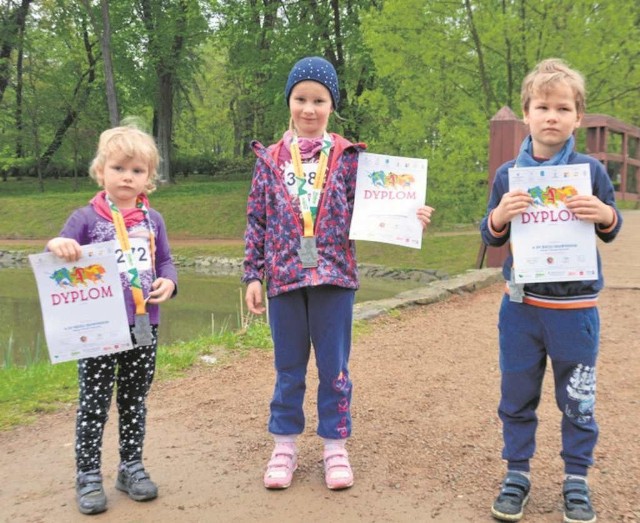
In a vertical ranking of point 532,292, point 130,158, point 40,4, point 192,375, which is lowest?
point 192,375

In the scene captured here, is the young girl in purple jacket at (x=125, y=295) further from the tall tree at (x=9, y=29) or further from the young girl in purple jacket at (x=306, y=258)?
the tall tree at (x=9, y=29)

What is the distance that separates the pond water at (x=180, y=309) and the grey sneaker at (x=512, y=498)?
4728mm

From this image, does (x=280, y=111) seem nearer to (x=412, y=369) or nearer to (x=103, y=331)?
(x=412, y=369)

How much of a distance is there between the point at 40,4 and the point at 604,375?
30976 mm

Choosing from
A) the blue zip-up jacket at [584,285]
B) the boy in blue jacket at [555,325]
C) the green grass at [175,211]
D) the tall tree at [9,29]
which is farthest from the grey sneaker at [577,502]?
the tall tree at [9,29]

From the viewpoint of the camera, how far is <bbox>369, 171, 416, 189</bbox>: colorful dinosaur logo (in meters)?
2.78

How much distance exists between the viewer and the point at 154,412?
3764 millimetres

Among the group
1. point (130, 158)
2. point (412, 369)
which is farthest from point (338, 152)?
point (412, 369)

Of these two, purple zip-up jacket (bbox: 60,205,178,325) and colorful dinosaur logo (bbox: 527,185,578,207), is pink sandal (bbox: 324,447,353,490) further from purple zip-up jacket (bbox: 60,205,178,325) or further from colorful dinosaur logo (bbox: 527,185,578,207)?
colorful dinosaur logo (bbox: 527,185,578,207)

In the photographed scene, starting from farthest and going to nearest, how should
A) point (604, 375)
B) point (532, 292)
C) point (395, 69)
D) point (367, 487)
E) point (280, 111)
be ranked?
point (280, 111)
point (395, 69)
point (604, 375)
point (367, 487)
point (532, 292)

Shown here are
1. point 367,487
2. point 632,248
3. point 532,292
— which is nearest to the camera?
point 532,292

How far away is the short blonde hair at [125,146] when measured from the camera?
8.42ft

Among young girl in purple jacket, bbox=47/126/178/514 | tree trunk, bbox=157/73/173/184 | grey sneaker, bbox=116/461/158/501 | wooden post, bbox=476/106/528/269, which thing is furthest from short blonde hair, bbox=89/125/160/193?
tree trunk, bbox=157/73/173/184

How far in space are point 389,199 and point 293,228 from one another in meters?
0.43
